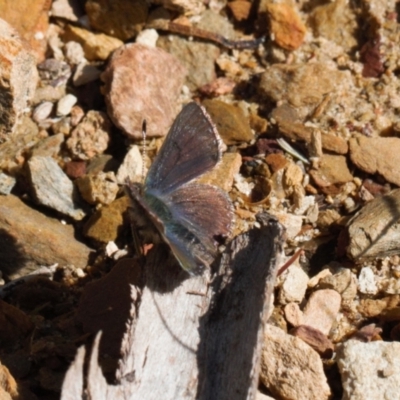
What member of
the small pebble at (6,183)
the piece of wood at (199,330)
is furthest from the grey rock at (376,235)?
the small pebble at (6,183)

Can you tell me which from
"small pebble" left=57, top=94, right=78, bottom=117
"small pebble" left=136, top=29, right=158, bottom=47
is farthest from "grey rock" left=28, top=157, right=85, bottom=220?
"small pebble" left=136, top=29, right=158, bottom=47

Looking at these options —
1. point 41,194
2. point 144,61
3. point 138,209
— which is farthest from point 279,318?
point 144,61

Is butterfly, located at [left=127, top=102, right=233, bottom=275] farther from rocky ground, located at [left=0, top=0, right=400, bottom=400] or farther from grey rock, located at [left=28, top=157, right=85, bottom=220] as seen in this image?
grey rock, located at [left=28, top=157, right=85, bottom=220]

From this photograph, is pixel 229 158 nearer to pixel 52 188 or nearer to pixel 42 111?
pixel 52 188

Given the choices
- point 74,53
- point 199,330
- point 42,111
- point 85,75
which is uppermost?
point 74,53

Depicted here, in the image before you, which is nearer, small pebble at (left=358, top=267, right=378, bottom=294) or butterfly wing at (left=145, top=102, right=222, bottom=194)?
butterfly wing at (left=145, top=102, right=222, bottom=194)

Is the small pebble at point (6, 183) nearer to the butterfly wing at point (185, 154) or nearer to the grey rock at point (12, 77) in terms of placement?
the grey rock at point (12, 77)

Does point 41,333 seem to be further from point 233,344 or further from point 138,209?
point 233,344

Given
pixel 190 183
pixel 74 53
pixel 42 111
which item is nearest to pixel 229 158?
pixel 190 183
